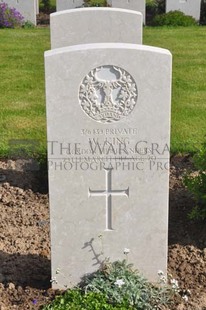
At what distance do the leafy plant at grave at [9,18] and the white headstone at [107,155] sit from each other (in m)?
11.9

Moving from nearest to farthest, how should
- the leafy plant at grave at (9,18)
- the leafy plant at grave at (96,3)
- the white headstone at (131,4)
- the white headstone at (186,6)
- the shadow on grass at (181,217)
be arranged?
the shadow on grass at (181,217)
the leafy plant at grave at (9,18)
the white headstone at (131,4)
the white headstone at (186,6)
the leafy plant at grave at (96,3)

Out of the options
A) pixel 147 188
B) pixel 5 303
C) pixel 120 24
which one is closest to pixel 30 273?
pixel 5 303

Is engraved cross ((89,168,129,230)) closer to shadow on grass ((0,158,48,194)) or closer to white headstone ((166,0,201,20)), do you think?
shadow on grass ((0,158,48,194))

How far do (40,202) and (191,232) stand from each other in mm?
1473

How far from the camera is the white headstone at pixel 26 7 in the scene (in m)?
16.2

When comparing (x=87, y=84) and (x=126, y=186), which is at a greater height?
(x=87, y=84)

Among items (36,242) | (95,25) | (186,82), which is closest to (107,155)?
(36,242)

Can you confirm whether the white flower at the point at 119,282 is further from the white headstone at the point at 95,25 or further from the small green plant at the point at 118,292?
the white headstone at the point at 95,25

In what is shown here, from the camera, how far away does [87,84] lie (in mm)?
3711

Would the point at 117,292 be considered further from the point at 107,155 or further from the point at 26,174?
the point at 26,174

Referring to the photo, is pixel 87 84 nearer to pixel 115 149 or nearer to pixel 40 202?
pixel 115 149

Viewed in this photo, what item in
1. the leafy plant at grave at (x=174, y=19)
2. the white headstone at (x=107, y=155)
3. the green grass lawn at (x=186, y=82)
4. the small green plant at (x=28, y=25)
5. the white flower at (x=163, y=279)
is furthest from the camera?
the small green plant at (x=28, y=25)

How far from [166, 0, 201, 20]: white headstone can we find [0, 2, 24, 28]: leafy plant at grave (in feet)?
13.6

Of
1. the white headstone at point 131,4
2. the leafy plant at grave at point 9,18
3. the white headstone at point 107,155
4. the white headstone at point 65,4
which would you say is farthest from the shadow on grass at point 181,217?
the white headstone at point 65,4
